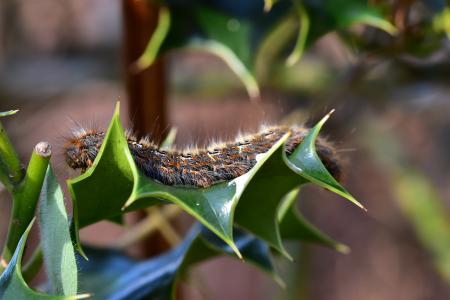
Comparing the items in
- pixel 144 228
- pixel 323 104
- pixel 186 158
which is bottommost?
pixel 144 228

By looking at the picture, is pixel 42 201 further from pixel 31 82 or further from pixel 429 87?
pixel 31 82

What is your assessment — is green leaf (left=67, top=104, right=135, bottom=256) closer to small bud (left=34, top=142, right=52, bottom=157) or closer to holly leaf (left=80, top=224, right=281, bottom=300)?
small bud (left=34, top=142, right=52, bottom=157)

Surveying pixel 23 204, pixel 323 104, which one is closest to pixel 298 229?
pixel 23 204

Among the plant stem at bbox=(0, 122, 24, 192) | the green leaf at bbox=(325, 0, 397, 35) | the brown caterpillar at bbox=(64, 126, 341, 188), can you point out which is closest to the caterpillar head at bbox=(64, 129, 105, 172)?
the brown caterpillar at bbox=(64, 126, 341, 188)

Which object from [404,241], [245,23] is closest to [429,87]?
[245,23]

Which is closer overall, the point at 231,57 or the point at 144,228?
the point at 231,57

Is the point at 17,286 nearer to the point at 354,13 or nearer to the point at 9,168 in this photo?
the point at 9,168
